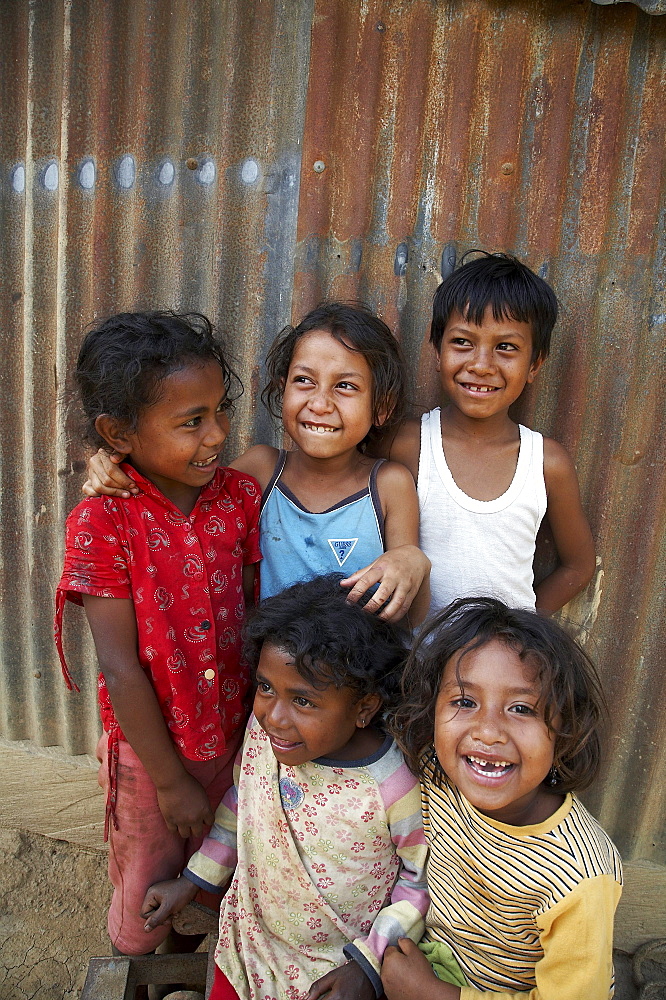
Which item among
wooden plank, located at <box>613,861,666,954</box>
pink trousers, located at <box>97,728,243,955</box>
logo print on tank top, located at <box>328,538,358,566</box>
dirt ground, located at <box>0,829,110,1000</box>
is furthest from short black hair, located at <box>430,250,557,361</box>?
dirt ground, located at <box>0,829,110,1000</box>

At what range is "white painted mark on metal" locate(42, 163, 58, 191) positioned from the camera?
7.36ft

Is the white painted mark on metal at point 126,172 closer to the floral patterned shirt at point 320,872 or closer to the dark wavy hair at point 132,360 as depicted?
the dark wavy hair at point 132,360

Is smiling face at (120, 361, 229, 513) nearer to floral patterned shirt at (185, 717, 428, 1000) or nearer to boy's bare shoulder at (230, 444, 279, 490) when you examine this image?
boy's bare shoulder at (230, 444, 279, 490)

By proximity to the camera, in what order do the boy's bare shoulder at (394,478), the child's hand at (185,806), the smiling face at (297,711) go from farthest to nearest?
1. the boy's bare shoulder at (394,478)
2. the child's hand at (185,806)
3. the smiling face at (297,711)

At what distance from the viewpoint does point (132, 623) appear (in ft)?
5.41

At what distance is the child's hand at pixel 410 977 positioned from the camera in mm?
1453

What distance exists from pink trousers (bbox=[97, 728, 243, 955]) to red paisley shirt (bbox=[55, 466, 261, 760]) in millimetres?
115

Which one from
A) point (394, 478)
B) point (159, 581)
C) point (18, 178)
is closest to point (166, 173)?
point (18, 178)

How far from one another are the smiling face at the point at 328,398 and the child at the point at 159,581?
0.19m

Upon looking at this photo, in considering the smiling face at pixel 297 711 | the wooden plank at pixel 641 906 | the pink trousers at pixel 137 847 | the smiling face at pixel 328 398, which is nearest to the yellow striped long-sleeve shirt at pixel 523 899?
the smiling face at pixel 297 711

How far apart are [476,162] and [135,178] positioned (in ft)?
3.21

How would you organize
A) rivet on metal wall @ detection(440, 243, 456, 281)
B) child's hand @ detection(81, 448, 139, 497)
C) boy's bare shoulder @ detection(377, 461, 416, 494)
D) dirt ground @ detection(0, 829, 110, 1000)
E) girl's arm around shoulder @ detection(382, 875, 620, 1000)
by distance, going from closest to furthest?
girl's arm around shoulder @ detection(382, 875, 620, 1000) → child's hand @ detection(81, 448, 139, 497) → boy's bare shoulder @ detection(377, 461, 416, 494) → rivet on metal wall @ detection(440, 243, 456, 281) → dirt ground @ detection(0, 829, 110, 1000)

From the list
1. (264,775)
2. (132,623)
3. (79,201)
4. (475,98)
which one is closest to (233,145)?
(79,201)

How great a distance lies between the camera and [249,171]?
6.81ft
